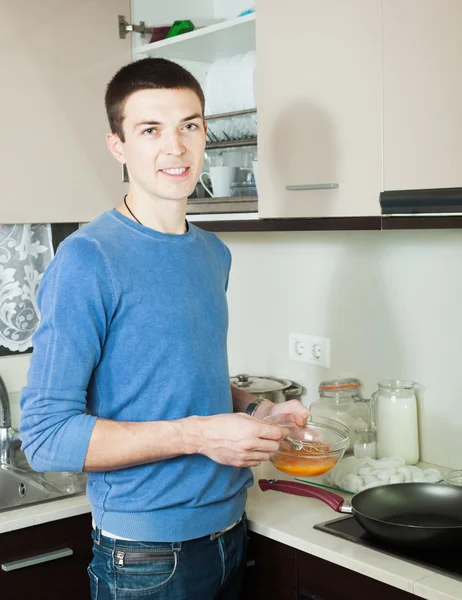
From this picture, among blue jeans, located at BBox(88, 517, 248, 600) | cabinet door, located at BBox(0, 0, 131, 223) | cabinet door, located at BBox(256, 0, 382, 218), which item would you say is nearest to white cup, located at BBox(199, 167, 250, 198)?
cabinet door, located at BBox(256, 0, 382, 218)

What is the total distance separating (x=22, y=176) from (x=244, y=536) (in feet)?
3.74

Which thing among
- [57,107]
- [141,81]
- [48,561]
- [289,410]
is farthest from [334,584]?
[57,107]

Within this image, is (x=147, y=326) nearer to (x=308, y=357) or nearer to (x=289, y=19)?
(x=289, y=19)

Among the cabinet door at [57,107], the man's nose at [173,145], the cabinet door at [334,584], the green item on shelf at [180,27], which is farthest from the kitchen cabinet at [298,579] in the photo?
the green item on shelf at [180,27]

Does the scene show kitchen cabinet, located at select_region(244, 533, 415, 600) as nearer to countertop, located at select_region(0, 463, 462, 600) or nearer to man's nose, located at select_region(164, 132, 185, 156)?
countertop, located at select_region(0, 463, 462, 600)

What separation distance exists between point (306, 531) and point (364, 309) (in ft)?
2.32

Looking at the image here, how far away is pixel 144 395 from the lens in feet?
4.78

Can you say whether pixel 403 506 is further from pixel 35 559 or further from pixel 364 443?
pixel 35 559

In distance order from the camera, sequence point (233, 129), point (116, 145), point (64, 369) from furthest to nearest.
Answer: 1. point (233, 129)
2. point (116, 145)
3. point (64, 369)

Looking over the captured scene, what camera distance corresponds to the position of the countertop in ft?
4.73

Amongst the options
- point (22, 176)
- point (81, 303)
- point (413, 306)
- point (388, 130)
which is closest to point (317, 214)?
point (388, 130)

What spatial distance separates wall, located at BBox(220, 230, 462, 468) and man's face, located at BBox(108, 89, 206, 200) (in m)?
0.76

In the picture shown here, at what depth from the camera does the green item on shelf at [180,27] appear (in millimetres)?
2307

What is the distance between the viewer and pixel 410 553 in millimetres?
1550
